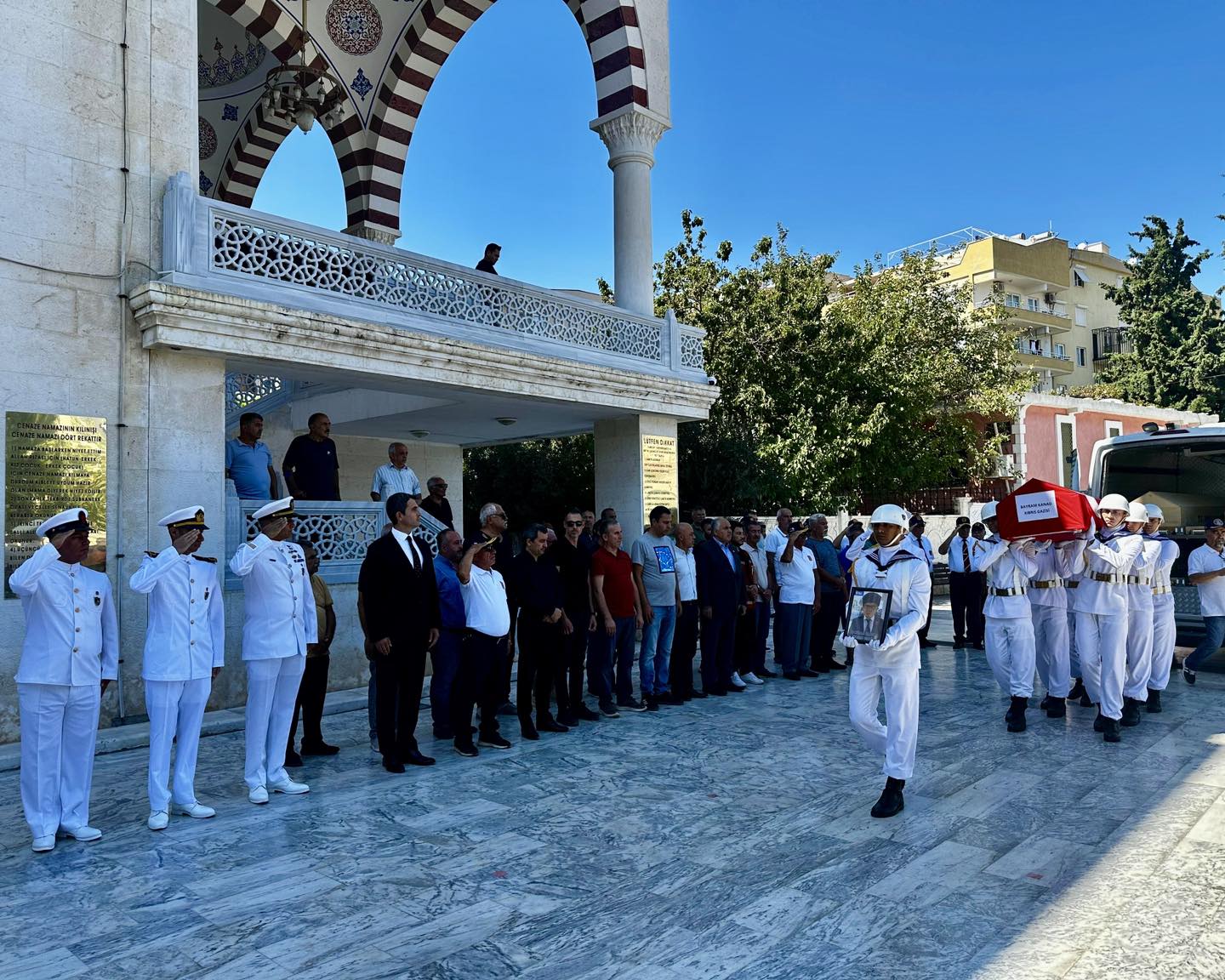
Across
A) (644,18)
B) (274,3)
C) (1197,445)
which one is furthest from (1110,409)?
(274,3)

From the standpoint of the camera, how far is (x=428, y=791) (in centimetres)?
523

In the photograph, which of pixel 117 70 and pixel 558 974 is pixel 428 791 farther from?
pixel 117 70

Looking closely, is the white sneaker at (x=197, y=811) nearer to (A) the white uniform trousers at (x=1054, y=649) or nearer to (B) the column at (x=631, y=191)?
(A) the white uniform trousers at (x=1054, y=649)

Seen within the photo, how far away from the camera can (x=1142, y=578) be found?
712 cm

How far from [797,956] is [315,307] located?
22.0ft

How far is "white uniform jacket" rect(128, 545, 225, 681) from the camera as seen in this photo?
477cm

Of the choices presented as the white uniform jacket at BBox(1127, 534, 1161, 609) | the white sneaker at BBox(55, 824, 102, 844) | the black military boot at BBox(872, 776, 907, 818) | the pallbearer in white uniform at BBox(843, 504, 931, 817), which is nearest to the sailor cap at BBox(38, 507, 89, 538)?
the white sneaker at BBox(55, 824, 102, 844)

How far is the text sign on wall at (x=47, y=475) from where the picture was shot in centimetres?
636

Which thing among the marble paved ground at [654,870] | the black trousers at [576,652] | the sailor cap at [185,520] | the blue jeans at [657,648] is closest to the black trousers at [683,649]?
the blue jeans at [657,648]

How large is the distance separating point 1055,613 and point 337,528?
6276mm

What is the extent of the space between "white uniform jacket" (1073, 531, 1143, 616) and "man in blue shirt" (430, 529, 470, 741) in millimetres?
4739

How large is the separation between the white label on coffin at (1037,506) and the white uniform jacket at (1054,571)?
52cm

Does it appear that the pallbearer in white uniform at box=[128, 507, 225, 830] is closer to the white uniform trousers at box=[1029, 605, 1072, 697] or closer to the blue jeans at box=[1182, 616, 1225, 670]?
the white uniform trousers at box=[1029, 605, 1072, 697]

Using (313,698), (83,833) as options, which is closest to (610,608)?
(313,698)
